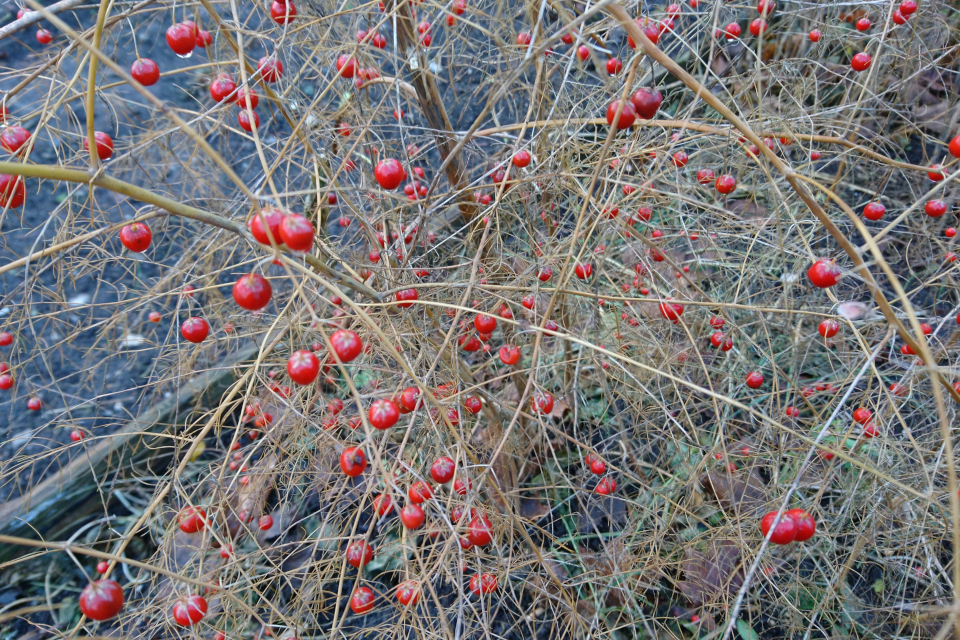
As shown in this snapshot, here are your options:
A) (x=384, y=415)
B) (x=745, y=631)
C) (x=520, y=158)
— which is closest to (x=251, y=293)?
(x=384, y=415)

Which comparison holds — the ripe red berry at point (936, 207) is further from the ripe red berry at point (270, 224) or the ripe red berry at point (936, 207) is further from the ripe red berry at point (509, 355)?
the ripe red berry at point (270, 224)

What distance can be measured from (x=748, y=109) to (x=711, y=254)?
0.73 m

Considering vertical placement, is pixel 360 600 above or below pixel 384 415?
below

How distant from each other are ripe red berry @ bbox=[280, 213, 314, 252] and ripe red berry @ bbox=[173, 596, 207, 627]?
0.93 metres

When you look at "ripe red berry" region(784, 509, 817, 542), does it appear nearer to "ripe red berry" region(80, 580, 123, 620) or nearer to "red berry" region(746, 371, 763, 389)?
"red berry" region(746, 371, 763, 389)

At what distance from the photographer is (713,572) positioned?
85.4 inches

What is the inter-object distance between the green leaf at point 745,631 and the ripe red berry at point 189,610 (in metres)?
1.87

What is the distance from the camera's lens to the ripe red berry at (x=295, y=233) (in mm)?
959

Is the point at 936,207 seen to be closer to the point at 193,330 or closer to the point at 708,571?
the point at 708,571

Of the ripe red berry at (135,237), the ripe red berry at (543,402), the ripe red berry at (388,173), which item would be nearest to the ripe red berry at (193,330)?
the ripe red berry at (135,237)

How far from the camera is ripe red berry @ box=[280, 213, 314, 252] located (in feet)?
3.15

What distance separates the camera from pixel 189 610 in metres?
1.33

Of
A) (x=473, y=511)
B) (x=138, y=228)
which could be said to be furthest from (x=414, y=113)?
(x=473, y=511)

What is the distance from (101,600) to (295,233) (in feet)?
2.63
